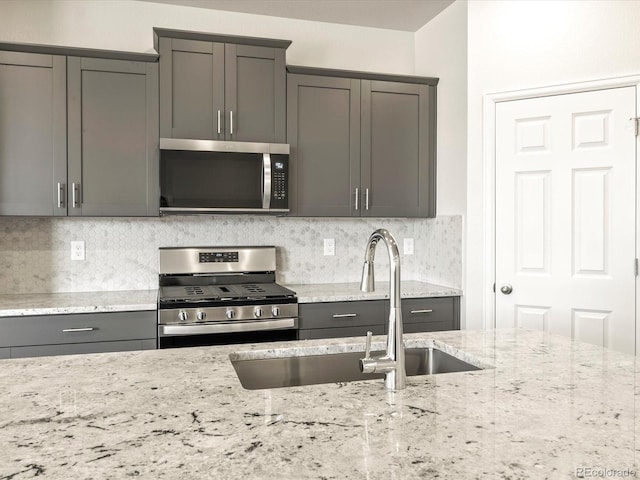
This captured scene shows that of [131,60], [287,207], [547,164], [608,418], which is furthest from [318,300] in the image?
[608,418]

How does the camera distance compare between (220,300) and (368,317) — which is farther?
(368,317)

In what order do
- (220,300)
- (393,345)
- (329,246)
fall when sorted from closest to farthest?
(393,345)
(220,300)
(329,246)

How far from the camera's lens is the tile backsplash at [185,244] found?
3.16 m

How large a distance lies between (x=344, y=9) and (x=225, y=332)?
217cm

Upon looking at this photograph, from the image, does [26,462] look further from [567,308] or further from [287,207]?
→ [567,308]

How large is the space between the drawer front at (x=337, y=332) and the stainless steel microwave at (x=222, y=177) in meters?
0.73

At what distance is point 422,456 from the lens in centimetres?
91

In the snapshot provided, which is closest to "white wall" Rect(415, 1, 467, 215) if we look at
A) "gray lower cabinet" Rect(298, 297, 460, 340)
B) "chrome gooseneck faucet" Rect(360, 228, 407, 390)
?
"gray lower cabinet" Rect(298, 297, 460, 340)

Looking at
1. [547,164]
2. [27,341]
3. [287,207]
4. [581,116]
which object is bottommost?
[27,341]

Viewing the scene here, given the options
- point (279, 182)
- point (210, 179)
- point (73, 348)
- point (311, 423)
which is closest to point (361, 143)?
point (279, 182)

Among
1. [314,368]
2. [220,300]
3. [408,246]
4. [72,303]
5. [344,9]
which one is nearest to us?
[314,368]

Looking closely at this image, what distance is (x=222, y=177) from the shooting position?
3.09 meters

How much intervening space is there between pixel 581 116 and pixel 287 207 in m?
1.68

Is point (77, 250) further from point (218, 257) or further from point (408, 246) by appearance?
point (408, 246)
